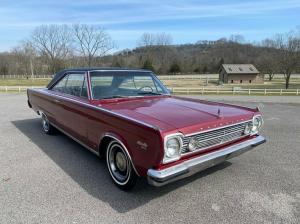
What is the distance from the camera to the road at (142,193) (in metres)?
2.89

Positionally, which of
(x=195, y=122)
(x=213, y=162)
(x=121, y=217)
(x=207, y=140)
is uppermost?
(x=195, y=122)

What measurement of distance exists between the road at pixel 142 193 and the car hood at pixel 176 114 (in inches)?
38.7

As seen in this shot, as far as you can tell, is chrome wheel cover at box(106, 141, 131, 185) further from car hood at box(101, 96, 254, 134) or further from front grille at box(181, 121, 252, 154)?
front grille at box(181, 121, 252, 154)

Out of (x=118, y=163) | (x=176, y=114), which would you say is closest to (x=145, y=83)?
(x=176, y=114)

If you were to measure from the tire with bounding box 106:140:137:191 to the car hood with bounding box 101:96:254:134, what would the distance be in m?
0.55

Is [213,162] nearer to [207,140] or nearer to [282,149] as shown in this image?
[207,140]

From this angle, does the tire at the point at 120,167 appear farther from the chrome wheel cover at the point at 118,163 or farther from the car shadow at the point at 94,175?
the car shadow at the point at 94,175

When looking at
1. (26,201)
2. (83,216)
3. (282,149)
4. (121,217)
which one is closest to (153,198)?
(121,217)

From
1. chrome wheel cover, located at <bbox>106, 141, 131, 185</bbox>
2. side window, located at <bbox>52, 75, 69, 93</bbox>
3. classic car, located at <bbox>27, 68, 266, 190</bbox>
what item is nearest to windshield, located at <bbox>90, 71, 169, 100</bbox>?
classic car, located at <bbox>27, 68, 266, 190</bbox>

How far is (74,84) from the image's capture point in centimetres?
491

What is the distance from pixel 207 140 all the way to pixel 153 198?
1.06 metres

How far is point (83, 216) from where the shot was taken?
2.89 meters

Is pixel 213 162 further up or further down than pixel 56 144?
further up

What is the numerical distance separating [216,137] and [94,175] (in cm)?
204
